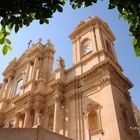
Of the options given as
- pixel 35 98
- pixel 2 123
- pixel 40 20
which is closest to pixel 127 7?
pixel 40 20

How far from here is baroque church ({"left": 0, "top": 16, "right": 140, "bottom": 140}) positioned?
14.8 meters

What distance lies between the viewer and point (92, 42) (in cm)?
2019

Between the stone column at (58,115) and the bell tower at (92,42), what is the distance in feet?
10.3

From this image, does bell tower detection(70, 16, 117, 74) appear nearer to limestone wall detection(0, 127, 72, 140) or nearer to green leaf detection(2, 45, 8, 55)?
limestone wall detection(0, 127, 72, 140)

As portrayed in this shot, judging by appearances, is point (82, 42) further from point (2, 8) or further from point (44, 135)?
point (2, 8)

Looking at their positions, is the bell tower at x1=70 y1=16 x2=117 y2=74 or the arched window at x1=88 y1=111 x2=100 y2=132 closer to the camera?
the arched window at x1=88 y1=111 x2=100 y2=132

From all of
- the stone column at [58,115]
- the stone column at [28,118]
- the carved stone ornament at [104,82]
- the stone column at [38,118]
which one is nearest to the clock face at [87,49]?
the carved stone ornament at [104,82]

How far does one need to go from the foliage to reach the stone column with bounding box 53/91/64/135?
13.2 m

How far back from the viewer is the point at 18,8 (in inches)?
144

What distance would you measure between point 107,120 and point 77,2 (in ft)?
37.2

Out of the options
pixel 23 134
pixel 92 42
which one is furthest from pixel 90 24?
pixel 23 134

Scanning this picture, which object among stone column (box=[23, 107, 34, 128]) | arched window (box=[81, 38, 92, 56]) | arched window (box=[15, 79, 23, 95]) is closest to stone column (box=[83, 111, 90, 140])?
stone column (box=[23, 107, 34, 128])

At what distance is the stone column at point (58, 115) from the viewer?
16094 millimetres

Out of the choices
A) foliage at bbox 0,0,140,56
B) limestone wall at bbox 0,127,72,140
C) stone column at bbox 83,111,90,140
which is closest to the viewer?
foliage at bbox 0,0,140,56
